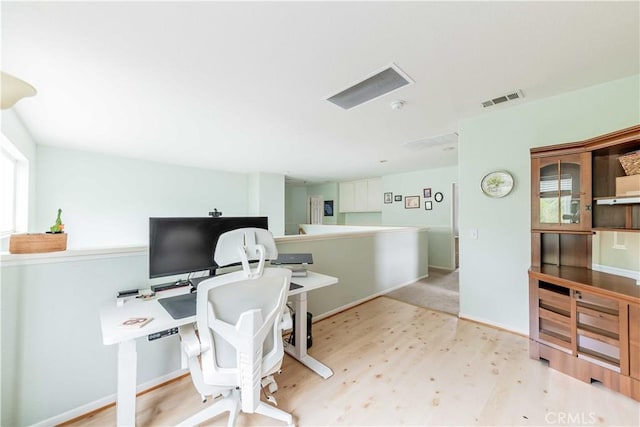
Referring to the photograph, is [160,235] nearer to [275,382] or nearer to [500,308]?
[275,382]

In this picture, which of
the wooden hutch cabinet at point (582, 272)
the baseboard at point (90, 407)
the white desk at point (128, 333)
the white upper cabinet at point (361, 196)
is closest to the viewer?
the white desk at point (128, 333)

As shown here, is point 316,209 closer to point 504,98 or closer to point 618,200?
point 504,98

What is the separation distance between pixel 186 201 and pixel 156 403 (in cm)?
495

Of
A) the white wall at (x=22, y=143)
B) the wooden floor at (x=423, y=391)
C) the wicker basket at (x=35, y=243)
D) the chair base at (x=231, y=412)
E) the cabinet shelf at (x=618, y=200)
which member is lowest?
the wooden floor at (x=423, y=391)

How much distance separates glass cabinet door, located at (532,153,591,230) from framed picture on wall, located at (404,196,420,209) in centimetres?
418

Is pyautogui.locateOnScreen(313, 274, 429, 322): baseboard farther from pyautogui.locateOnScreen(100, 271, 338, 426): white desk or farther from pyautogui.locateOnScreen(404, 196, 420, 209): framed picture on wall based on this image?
pyautogui.locateOnScreen(404, 196, 420, 209): framed picture on wall

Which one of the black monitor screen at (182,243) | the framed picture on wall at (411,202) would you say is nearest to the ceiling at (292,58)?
the black monitor screen at (182,243)

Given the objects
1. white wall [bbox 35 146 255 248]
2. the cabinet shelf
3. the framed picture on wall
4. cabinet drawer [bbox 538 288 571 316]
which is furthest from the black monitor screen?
the framed picture on wall

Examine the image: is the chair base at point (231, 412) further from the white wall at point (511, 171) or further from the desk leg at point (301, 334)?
the white wall at point (511, 171)

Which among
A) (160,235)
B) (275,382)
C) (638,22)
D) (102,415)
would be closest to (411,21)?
(638,22)

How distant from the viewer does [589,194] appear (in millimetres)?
1895

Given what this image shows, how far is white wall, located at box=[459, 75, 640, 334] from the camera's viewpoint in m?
2.11

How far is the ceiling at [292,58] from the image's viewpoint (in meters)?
1.36

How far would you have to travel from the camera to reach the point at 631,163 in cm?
173
